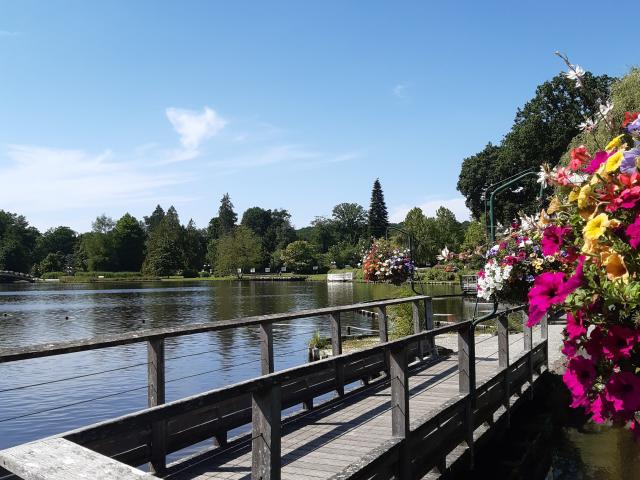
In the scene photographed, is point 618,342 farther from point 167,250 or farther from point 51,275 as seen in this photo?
point 51,275

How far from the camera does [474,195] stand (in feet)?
217

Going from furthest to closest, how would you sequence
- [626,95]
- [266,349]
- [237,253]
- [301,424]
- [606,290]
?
[237,253]
[626,95]
[266,349]
[301,424]
[606,290]

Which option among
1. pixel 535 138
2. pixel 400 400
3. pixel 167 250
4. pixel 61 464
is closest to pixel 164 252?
pixel 167 250

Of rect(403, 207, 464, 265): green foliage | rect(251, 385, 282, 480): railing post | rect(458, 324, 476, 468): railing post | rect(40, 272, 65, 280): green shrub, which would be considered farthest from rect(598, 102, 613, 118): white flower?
rect(40, 272, 65, 280): green shrub

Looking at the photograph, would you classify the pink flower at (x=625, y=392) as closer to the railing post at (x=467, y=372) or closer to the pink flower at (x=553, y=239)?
the pink flower at (x=553, y=239)

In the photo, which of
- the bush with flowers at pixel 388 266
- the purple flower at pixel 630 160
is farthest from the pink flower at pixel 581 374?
the bush with flowers at pixel 388 266

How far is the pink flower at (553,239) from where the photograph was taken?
7.70ft

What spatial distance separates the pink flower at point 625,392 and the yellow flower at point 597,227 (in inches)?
18.6

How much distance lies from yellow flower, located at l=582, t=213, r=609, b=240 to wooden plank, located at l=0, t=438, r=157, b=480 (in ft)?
4.61

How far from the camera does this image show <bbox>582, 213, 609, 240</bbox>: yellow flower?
187cm

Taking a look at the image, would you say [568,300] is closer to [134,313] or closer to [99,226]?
[134,313]

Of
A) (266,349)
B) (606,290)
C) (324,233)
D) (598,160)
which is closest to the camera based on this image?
(606,290)

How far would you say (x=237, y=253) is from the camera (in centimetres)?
10812

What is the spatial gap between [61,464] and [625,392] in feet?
5.52
